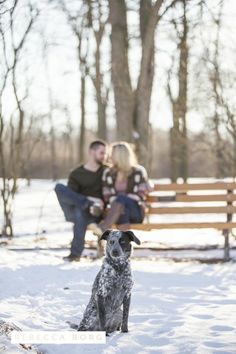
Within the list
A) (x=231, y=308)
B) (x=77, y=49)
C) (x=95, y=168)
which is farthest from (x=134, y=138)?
(x=77, y=49)

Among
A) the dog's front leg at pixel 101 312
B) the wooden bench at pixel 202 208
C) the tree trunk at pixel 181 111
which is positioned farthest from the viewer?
the tree trunk at pixel 181 111

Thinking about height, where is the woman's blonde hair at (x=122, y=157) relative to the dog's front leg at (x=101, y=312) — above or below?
above

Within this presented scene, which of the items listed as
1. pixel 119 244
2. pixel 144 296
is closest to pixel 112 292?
pixel 119 244

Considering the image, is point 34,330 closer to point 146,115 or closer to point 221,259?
point 221,259

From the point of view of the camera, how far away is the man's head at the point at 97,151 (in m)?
7.55

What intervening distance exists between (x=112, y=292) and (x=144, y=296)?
148 centimetres

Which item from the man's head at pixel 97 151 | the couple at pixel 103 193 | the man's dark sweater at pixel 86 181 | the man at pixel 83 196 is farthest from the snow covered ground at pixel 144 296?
the man's head at pixel 97 151

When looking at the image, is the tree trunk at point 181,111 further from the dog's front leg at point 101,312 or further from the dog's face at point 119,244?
the dog's front leg at point 101,312

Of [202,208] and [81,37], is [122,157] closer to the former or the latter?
[202,208]

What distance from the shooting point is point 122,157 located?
7.33m

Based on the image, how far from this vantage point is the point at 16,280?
19.9 ft

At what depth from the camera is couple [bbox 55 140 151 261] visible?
23.9 feet

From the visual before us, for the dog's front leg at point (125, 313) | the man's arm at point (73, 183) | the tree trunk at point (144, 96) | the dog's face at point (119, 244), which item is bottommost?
the dog's front leg at point (125, 313)

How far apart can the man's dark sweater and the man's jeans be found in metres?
0.20
